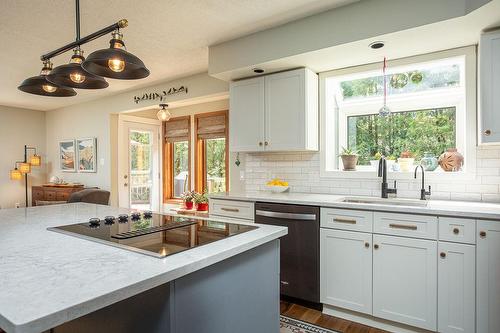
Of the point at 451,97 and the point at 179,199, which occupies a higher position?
the point at 451,97

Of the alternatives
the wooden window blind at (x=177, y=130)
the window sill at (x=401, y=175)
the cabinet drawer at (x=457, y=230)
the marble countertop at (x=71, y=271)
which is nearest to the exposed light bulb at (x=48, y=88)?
the marble countertop at (x=71, y=271)

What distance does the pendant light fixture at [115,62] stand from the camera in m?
1.45

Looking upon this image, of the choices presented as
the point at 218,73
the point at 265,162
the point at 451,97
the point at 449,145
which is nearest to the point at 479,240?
the point at 449,145

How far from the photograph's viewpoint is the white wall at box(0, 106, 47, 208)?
19.9ft

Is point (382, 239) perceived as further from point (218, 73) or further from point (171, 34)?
point (171, 34)

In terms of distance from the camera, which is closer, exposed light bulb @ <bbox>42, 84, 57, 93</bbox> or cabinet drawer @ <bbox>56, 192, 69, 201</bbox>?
exposed light bulb @ <bbox>42, 84, 57, 93</bbox>

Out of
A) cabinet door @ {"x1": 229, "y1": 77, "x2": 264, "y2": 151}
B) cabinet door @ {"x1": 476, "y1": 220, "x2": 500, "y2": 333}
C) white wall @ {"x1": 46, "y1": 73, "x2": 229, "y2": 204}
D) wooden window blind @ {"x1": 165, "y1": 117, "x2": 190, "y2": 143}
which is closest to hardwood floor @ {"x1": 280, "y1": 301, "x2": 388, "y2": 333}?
cabinet door @ {"x1": 476, "y1": 220, "x2": 500, "y2": 333}

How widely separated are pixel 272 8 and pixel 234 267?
2079 millimetres

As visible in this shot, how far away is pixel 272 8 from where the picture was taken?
96.8 inches

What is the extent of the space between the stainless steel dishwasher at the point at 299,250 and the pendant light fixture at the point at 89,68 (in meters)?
1.59

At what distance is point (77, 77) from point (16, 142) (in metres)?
5.82

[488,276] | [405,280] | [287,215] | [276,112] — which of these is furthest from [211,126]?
[488,276]

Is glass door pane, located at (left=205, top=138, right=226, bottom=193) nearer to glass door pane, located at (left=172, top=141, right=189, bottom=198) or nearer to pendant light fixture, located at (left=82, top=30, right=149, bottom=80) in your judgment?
glass door pane, located at (left=172, top=141, right=189, bottom=198)

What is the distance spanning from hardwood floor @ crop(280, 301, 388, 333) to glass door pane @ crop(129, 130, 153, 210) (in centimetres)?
400
